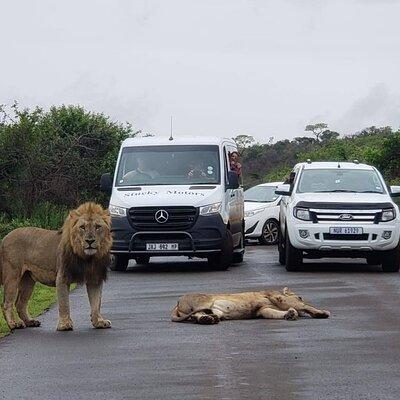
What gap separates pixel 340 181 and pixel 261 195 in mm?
11220

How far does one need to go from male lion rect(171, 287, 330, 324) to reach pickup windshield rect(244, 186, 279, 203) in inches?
741

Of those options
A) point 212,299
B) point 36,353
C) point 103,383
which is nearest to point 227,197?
point 212,299

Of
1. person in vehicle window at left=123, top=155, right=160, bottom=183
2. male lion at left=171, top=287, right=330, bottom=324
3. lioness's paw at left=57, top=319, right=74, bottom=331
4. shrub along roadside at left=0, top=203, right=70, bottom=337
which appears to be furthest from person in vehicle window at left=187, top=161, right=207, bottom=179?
lioness's paw at left=57, top=319, right=74, bottom=331

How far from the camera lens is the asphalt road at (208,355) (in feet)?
32.8

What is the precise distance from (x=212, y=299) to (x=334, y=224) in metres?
7.64

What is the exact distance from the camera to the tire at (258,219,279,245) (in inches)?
1335

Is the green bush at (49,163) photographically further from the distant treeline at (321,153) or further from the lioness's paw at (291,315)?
the lioness's paw at (291,315)

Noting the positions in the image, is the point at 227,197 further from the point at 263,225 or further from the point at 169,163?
the point at 263,225

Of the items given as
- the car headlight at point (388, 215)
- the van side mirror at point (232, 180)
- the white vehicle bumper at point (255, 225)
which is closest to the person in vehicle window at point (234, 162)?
the van side mirror at point (232, 180)

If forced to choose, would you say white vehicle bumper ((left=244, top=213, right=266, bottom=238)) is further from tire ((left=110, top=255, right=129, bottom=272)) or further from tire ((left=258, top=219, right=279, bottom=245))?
tire ((left=110, top=255, right=129, bottom=272))

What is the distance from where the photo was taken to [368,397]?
374 inches

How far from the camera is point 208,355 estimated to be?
11898 millimetres

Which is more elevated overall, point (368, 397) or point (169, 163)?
point (169, 163)

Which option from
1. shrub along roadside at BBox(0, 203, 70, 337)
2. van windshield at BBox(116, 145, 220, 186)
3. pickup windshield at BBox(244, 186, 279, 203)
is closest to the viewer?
van windshield at BBox(116, 145, 220, 186)
